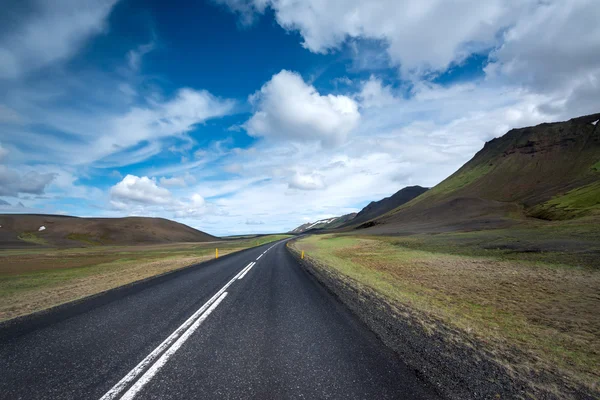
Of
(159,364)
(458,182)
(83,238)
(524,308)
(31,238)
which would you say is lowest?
(524,308)

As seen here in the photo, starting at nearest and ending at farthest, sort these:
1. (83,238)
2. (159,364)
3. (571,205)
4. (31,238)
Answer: (159,364)
(571,205)
(31,238)
(83,238)

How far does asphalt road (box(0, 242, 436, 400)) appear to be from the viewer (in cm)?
403

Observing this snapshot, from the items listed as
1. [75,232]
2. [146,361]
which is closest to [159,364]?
[146,361]

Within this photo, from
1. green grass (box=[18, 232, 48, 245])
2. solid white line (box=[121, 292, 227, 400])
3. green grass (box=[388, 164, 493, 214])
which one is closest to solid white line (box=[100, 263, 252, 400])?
solid white line (box=[121, 292, 227, 400])

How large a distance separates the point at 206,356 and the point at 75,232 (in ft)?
496

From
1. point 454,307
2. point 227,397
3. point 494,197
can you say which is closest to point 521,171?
point 494,197

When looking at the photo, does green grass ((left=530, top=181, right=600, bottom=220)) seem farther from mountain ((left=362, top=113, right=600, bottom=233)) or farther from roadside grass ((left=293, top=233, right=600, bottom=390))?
roadside grass ((left=293, top=233, right=600, bottom=390))

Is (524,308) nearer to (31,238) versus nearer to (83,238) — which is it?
(83,238)

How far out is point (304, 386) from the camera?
4137 millimetres

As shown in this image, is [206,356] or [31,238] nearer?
[206,356]

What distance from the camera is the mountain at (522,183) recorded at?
85.2 metres

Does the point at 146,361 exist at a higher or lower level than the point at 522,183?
lower

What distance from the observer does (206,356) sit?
17.0 ft

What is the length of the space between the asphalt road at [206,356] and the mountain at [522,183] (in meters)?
76.9
